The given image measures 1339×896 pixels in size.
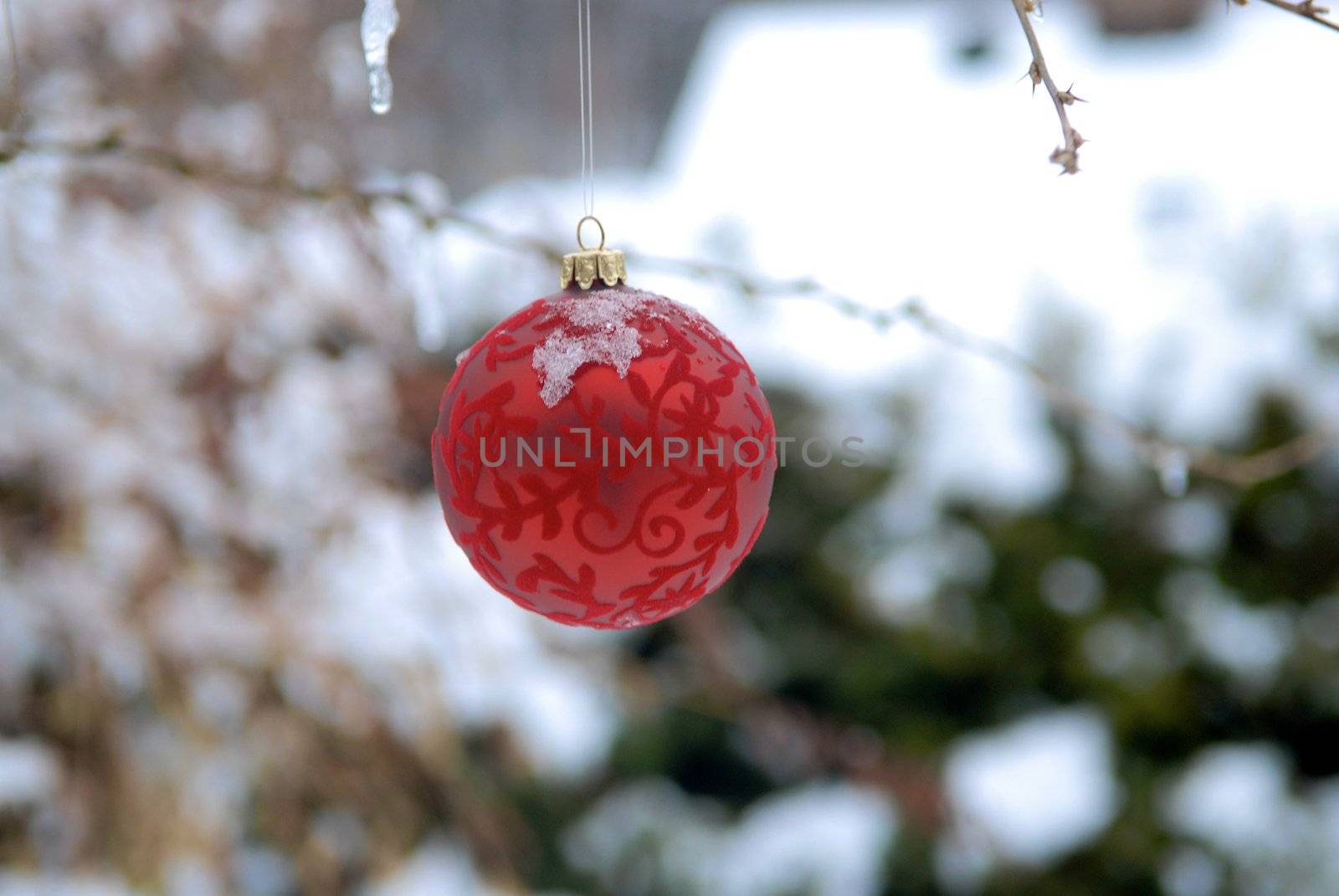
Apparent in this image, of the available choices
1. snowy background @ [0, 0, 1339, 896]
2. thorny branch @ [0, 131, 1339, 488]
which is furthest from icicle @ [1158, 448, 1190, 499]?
snowy background @ [0, 0, 1339, 896]

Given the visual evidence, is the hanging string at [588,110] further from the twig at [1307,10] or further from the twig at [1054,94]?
the twig at [1307,10]

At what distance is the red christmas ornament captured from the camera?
0.59 meters

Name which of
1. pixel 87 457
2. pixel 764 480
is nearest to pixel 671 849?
pixel 87 457

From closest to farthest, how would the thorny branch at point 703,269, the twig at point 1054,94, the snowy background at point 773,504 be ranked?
the twig at point 1054,94 < the thorny branch at point 703,269 < the snowy background at point 773,504

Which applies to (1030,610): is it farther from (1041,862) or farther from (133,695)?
(133,695)

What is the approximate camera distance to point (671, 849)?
2.03 meters

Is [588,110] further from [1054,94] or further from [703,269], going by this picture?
[1054,94]

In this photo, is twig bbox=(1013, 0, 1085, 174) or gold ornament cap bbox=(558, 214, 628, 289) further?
gold ornament cap bbox=(558, 214, 628, 289)

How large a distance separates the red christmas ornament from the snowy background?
0.27 metres

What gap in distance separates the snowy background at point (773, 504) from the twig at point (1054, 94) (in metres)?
0.49

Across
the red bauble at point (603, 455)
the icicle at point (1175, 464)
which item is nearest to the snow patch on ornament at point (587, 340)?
the red bauble at point (603, 455)

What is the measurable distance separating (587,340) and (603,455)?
6 cm

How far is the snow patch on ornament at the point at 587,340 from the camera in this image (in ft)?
1.93

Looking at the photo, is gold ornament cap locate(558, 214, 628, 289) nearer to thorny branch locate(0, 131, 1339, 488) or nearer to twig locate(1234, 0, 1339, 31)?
thorny branch locate(0, 131, 1339, 488)
